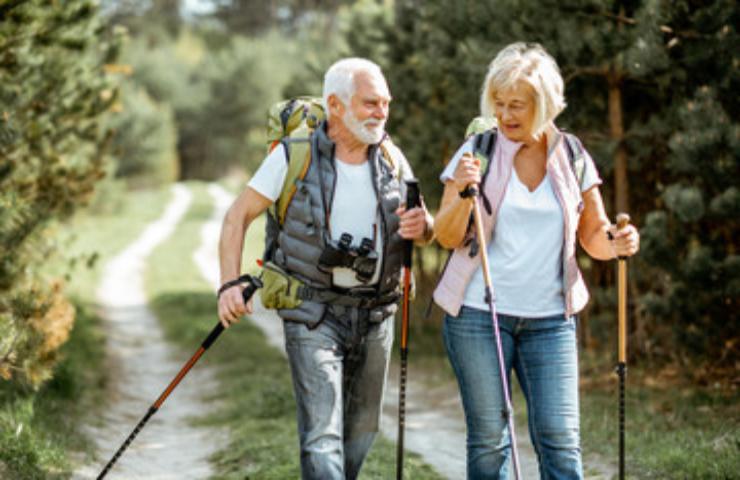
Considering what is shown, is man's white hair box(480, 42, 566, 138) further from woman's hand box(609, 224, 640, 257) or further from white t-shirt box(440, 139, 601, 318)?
woman's hand box(609, 224, 640, 257)

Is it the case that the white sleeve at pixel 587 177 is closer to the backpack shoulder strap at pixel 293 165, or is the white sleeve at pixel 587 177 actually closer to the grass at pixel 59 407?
the backpack shoulder strap at pixel 293 165

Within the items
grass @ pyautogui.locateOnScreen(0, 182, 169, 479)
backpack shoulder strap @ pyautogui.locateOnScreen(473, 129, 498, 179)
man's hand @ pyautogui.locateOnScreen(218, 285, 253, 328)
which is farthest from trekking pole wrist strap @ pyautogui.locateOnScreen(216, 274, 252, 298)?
grass @ pyautogui.locateOnScreen(0, 182, 169, 479)

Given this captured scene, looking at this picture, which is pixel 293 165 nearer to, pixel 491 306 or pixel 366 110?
pixel 366 110

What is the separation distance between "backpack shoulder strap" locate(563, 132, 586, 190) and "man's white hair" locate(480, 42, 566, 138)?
18 cm

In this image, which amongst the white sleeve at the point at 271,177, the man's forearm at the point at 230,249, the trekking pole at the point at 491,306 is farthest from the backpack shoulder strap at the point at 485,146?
the man's forearm at the point at 230,249

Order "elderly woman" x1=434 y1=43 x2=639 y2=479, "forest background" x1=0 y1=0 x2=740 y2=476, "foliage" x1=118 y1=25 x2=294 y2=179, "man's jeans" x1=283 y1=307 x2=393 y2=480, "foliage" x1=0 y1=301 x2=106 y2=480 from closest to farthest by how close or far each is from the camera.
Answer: "elderly woman" x1=434 y1=43 x2=639 y2=479 < "man's jeans" x1=283 y1=307 x2=393 y2=480 < "foliage" x1=0 y1=301 x2=106 y2=480 < "forest background" x1=0 y1=0 x2=740 y2=476 < "foliage" x1=118 y1=25 x2=294 y2=179

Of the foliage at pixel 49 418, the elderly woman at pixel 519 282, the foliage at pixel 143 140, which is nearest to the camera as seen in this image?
the elderly woman at pixel 519 282

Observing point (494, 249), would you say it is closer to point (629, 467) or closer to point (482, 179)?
point (482, 179)

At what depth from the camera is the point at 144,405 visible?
36.1 ft

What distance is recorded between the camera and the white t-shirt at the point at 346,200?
4.59 m

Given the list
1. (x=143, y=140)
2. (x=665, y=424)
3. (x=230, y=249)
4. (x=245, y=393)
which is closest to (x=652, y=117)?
(x=665, y=424)

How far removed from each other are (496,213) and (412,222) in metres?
0.37

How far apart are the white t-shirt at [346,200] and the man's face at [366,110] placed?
17 cm

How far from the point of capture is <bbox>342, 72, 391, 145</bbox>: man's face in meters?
4.57
